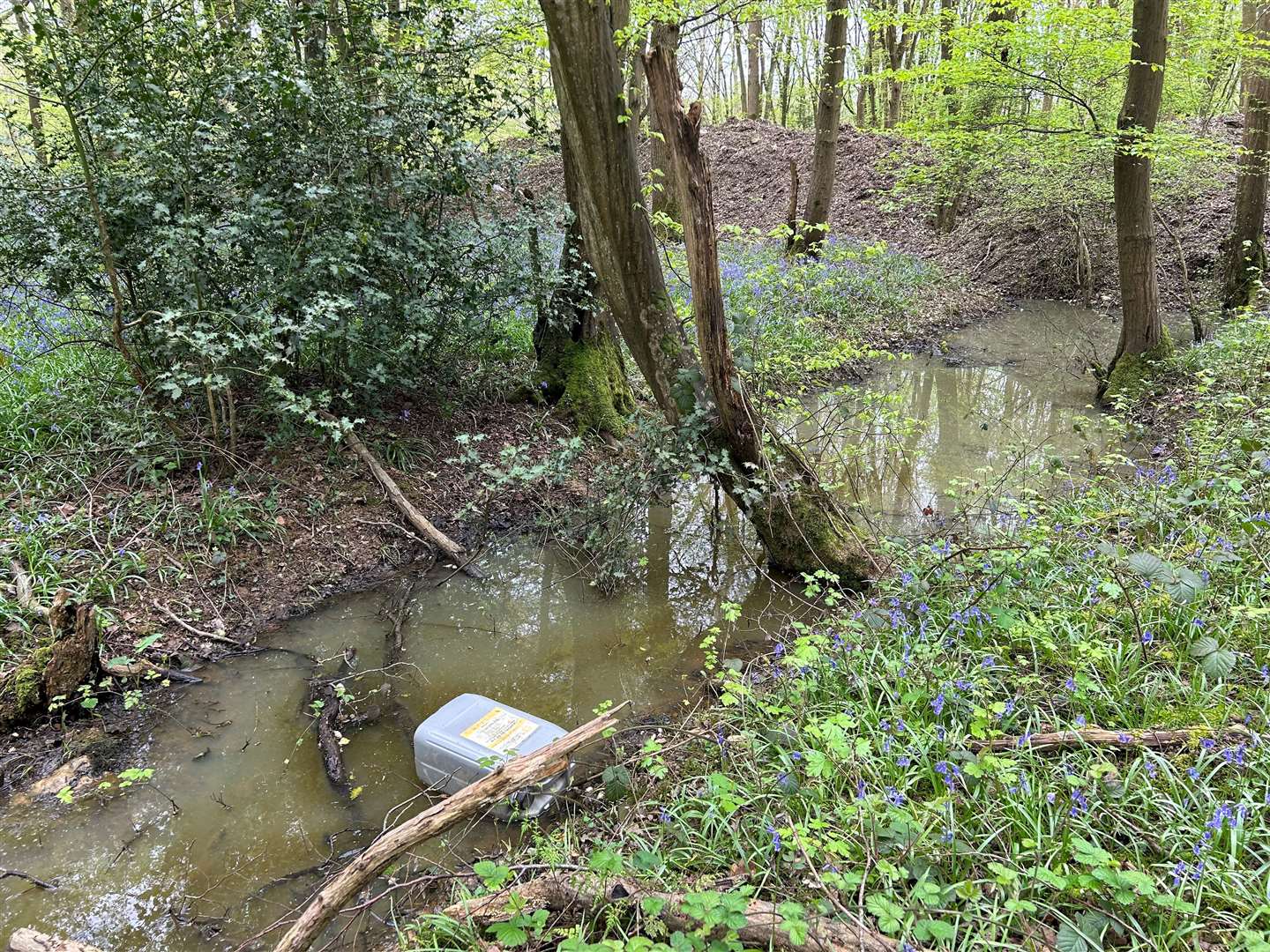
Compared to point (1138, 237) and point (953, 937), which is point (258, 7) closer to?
point (953, 937)

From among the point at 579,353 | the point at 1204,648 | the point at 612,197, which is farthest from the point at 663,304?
the point at 1204,648

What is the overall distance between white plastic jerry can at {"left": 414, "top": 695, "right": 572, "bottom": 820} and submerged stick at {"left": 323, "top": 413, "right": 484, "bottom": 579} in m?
1.84

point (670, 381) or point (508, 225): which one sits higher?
point (508, 225)

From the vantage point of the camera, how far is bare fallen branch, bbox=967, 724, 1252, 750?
238 centimetres

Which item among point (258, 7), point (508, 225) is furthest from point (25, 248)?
point (508, 225)

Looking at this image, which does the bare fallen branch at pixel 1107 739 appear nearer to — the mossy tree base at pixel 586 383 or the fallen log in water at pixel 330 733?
the fallen log in water at pixel 330 733

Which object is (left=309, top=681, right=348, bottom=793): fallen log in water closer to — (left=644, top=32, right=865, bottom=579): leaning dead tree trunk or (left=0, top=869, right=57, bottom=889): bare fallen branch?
(left=0, top=869, right=57, bottom=889): bare fallen branch

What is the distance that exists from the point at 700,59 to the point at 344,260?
3170 cm

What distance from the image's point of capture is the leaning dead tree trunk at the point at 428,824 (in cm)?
213

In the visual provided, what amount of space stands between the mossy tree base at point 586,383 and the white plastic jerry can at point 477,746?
366 centimetres

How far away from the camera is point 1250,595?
2969 millimetres

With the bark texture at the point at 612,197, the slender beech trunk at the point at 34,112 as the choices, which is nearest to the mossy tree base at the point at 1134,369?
the bark texture at the point at 612,197

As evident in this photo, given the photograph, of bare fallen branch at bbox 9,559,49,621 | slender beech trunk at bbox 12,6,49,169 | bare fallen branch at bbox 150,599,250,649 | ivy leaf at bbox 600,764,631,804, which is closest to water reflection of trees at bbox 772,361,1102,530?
ivy leaf at bbox 600,764,631,804

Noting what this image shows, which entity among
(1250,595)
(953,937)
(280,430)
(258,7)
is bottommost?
(953,937)
